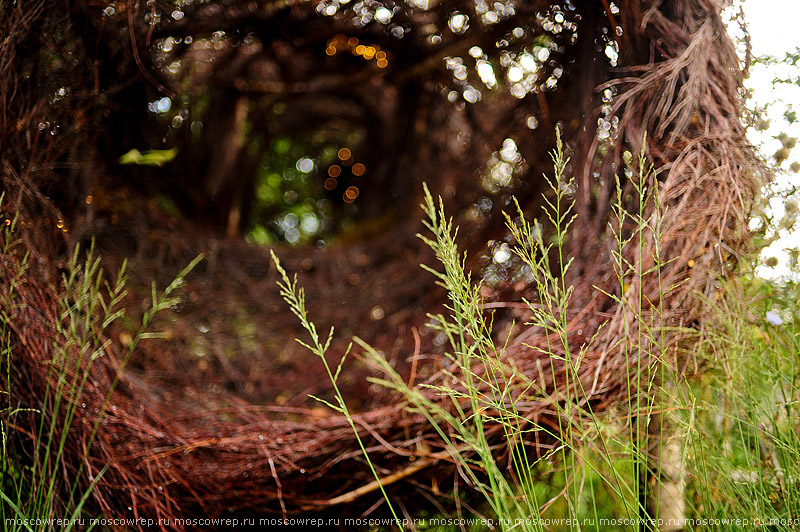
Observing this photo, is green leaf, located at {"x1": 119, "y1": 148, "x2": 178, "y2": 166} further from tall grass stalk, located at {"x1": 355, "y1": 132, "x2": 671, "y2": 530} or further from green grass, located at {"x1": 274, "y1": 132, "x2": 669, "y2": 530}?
tall grass stalk, located at {"x1": 355, "y1": 132, "x2": 671, "y2": 530}

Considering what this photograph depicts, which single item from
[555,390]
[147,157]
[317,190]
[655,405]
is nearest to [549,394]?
[655,405]

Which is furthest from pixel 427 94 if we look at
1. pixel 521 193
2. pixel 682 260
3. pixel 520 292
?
pixel 682 260

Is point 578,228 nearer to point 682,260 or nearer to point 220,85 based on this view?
point 682,260

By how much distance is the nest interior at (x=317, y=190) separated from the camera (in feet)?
2.60

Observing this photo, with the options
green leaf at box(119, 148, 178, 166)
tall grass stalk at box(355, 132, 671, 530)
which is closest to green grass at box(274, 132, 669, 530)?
tall grass stalk at box(355, 132, 671, 530)

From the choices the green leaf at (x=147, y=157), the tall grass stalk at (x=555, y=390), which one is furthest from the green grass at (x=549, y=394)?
the green leaf at (x=147, y=157)

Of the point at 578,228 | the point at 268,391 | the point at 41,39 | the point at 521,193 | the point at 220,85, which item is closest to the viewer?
the point at 41,39

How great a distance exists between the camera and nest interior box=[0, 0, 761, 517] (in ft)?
2.60

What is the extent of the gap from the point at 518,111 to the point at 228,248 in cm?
A: 106

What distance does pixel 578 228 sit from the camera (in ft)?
3.38

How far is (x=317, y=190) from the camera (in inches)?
107

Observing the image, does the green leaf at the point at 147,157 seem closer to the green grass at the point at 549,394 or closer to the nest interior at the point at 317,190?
the nest interior at the point at 317,190

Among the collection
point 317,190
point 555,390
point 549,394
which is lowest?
point 317,190

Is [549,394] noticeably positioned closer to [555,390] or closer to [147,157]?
[555,390]
